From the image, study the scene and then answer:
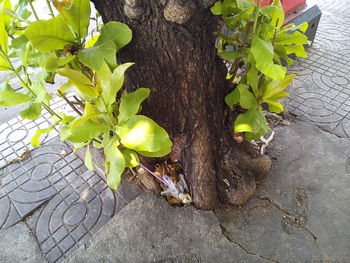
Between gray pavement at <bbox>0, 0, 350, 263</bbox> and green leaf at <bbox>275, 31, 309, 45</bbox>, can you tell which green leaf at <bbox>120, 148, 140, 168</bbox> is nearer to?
gray pavement at <bbox>0, 0, 350, 263</bbox>

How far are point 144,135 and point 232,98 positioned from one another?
0.69 metres

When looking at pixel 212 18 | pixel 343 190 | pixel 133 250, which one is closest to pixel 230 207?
pixel 133 250

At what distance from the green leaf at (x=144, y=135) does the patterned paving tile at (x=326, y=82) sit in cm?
182

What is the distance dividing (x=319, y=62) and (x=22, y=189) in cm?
318

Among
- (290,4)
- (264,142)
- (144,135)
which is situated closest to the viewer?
(144,135)

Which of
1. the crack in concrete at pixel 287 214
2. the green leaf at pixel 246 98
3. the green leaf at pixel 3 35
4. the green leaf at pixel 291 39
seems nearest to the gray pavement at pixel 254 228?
the crack in concrete at pixel 287 214

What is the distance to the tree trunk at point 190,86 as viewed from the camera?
3.95 feet

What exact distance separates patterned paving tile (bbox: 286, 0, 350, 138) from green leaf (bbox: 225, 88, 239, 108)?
3.86ft

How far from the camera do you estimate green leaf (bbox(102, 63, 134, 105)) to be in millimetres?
1190

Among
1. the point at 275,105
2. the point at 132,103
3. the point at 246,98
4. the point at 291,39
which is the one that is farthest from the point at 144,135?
the point at 291,39

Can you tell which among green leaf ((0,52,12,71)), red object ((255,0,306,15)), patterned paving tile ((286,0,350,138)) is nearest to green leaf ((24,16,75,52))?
green leaf ((0,52,12,71))

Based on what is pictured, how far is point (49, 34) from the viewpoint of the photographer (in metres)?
1.09

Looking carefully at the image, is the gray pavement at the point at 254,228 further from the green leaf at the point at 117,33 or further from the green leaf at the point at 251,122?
the green leaf at the point at 117,33

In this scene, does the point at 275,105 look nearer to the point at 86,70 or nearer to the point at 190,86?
the point at 190,86
